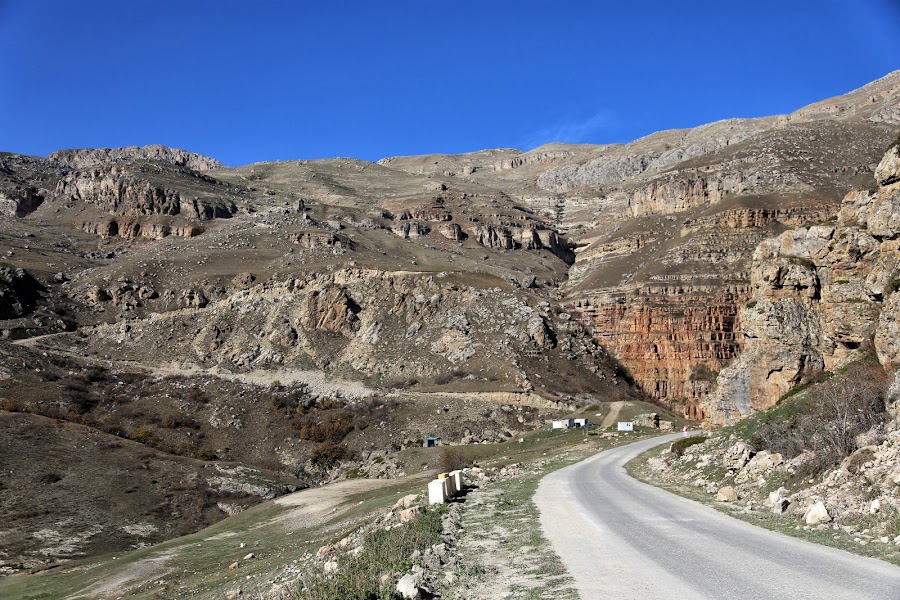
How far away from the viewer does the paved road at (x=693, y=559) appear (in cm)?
940

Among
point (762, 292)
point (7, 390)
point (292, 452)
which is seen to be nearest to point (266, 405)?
point (292, 452)

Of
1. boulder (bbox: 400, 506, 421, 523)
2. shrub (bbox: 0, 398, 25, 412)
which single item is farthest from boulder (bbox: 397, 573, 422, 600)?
shrub (bbox: 0, 398, 25, 412)

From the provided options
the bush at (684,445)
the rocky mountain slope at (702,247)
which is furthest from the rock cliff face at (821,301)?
the rocky mountain slope at (702,247)

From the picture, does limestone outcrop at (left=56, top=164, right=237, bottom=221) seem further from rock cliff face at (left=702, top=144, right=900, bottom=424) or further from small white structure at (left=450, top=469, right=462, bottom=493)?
small white structure at (left=450, top=469, right=462, bottom=493)

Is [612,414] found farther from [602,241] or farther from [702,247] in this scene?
[602,241]

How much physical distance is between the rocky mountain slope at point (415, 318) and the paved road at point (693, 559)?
1797 centimetres

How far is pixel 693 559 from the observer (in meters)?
11.6

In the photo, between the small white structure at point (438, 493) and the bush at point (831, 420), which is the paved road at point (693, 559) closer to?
the bush at point (831, 420)

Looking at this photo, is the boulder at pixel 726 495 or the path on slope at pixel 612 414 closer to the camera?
the boulder at pixel 726 495

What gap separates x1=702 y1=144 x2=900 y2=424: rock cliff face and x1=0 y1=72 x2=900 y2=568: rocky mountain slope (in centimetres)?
18

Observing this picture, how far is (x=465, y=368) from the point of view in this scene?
92.4 meters

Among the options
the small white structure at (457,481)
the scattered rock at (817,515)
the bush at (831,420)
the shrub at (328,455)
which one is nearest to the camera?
the scattered rock at (817,515)

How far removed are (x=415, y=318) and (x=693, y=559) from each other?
313 feet

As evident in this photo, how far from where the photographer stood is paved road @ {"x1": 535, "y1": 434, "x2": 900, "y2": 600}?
9.40 metres
